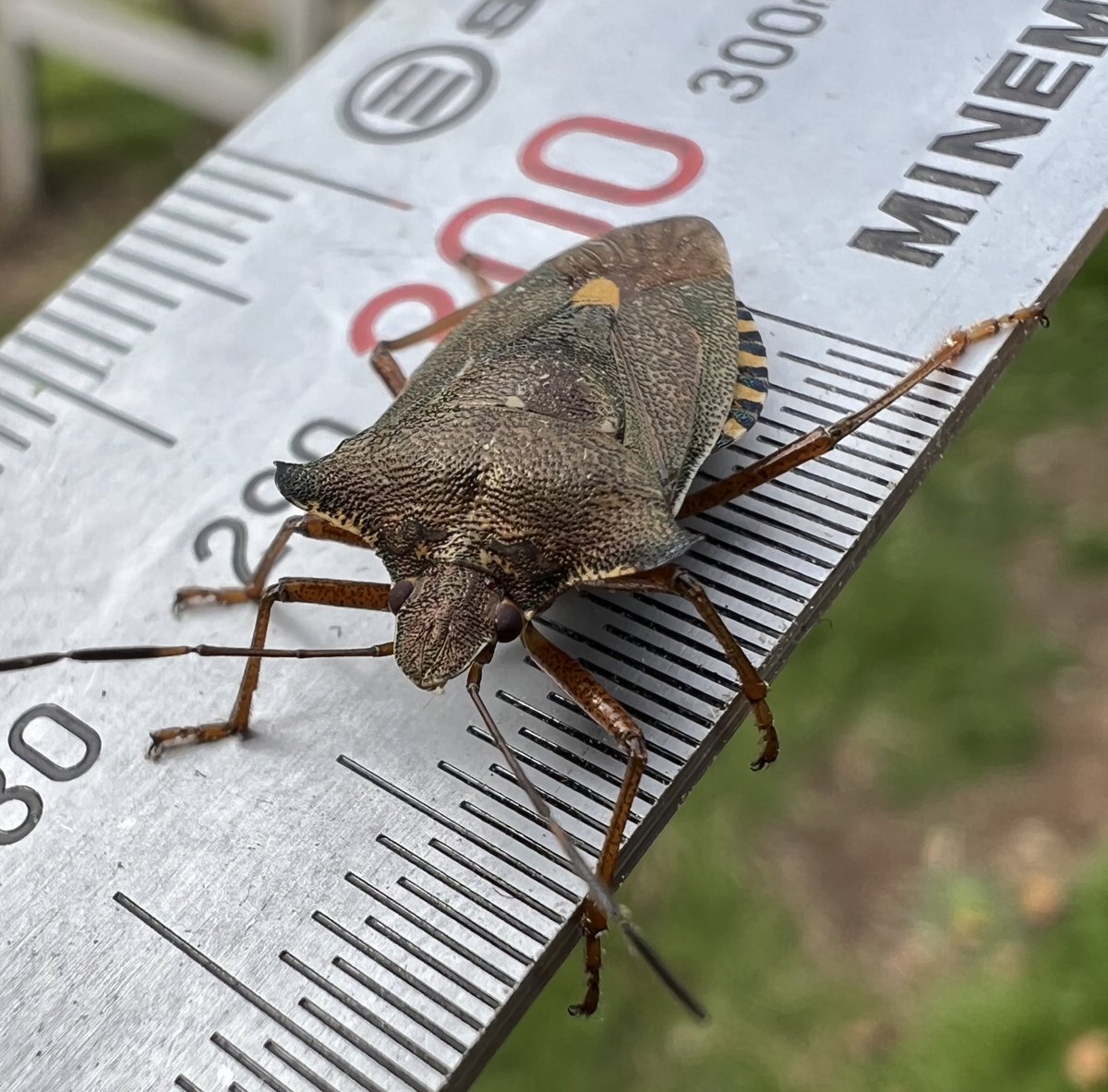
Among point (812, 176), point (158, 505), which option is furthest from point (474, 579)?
point (812, 176)

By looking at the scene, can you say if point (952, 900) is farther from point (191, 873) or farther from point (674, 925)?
point (191, 873)

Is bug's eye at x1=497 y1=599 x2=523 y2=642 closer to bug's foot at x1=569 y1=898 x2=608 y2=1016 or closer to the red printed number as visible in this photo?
bug's foot at x1=569 y1=898 x2=608 y2=1016

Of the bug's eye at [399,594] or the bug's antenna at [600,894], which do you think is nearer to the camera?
the bug's antenna at [600,894]

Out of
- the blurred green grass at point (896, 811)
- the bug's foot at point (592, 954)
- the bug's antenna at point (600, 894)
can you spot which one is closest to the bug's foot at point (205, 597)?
the bug's antenna at point (600, 894)

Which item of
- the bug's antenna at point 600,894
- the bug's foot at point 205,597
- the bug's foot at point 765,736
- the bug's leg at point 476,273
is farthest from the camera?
the bug's leg at point 476,273

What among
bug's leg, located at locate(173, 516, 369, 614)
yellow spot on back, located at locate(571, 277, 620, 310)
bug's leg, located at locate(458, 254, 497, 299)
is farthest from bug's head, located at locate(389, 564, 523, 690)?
bug's leg, located at locate(458, 254, 497, 299)

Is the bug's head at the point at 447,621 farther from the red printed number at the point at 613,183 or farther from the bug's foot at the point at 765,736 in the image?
the red printed number at the point at 613,183

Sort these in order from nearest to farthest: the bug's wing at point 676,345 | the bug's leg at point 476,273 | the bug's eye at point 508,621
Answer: the bug's eye at point 508,621
the bug's wing at point 676,345
the bug's leg at point 476,273
